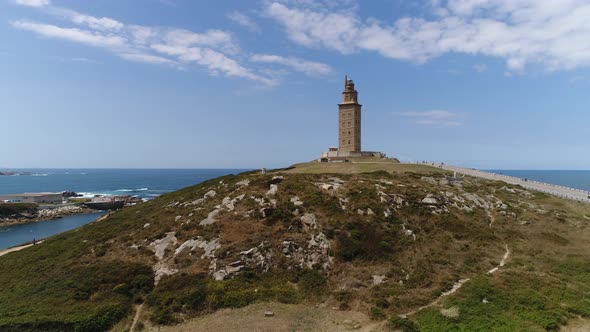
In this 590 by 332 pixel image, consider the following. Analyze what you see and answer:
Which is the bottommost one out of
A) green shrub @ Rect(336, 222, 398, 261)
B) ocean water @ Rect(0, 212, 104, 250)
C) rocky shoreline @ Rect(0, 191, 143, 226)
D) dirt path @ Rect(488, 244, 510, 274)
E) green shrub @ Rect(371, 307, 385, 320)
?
ocean water @ Rect(0, 212, 104, 250)

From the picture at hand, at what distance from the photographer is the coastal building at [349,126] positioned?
A: 66750mm

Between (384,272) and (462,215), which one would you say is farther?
(462,215)

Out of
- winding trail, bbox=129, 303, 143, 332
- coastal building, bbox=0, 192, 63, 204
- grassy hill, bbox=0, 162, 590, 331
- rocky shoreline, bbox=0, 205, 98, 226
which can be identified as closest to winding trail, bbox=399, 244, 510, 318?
grassy hill, bbox=0, 162, 590, 331

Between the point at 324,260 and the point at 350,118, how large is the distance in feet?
136

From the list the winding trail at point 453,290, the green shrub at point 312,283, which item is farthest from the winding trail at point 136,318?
the winding trail at point 453,290

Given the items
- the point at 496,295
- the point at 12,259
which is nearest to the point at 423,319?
the point at 496,295

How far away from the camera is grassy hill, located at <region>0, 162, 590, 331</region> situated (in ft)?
76.6

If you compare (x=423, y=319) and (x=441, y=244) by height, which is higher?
(x=441, y=244)

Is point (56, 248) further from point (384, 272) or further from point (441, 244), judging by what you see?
point (441, 244)

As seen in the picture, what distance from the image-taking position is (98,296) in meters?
25.6

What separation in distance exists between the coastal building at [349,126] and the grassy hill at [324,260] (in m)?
22.5

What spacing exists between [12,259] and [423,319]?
39.7 m

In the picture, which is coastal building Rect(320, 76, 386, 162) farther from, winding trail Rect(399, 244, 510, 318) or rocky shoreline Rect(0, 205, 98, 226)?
rocky shoreline Rect(0, 205, 98, 226)

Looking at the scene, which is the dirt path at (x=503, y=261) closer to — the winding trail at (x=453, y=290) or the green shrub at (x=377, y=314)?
the winding trail at (x=453, y=290)
